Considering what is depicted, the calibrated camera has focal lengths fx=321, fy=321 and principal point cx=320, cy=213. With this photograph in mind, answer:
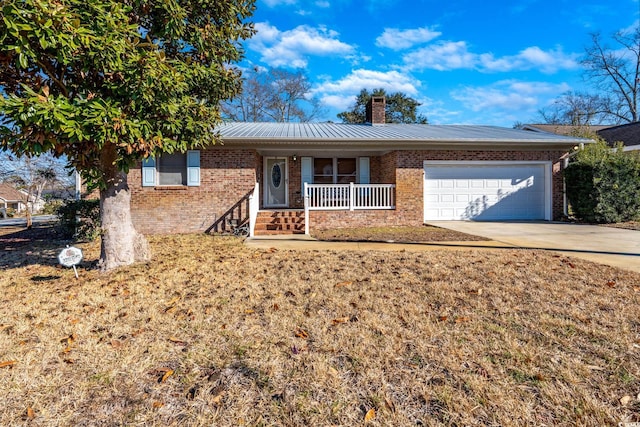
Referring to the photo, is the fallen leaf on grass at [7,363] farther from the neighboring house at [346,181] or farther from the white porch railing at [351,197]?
the white porch railing at [351,197]

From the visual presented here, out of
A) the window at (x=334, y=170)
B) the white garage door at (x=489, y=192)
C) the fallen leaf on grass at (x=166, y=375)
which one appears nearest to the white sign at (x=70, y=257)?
the fallen leaf on grass at (x=166, y=375)

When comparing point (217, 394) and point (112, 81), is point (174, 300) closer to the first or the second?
point (217, 394)

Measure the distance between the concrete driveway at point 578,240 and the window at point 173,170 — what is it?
809 cm

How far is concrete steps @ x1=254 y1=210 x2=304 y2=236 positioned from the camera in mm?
9359

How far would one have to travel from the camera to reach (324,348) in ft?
8.77

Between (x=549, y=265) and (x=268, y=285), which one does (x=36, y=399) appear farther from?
(x=549, y=265)

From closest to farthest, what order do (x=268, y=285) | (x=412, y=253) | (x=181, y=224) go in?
(x=268, y=285) → (x=412, y=253) → (x=181, y=224)

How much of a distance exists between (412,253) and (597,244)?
414cm

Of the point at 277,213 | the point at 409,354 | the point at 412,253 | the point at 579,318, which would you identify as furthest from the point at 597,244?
the point at 277,213

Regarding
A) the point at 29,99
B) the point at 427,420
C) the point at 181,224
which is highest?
the point at 29,99

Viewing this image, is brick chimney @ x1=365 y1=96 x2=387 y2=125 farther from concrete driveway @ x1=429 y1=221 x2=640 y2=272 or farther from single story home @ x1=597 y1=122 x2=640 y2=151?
single story home @ x1=597 y1=122 x2=640 y2=151

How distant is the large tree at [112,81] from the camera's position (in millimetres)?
3464

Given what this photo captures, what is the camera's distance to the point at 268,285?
4.38 meters

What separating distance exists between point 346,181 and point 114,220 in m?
9.00
